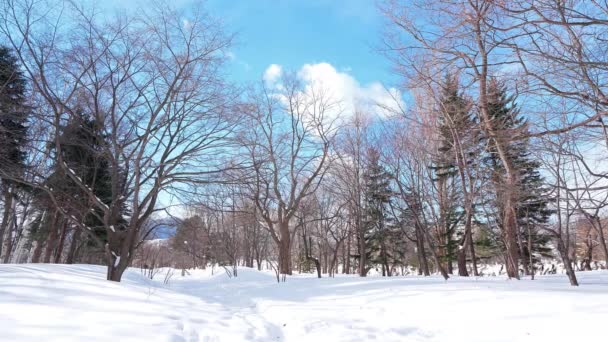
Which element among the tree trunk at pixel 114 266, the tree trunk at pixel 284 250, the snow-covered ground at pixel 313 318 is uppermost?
the tree trunk at pixel 284 250

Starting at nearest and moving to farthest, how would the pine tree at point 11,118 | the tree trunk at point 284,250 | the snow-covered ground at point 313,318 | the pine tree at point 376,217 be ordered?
the snow-covered ground at point 313,318 → the pine tree at point 11,118 → the tree trunk at point 284,250 → the pine tree at point 376,217

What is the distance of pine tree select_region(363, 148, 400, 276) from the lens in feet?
64.4

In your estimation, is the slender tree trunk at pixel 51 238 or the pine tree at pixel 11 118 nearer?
the pine tree at pixel 11 118

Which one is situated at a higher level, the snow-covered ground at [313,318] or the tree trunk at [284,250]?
the tree trunk at [284,250]

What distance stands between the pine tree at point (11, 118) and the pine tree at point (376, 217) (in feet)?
45.8

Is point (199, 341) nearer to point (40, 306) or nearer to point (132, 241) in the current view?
point (40, 306)

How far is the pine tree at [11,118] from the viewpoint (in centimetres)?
870

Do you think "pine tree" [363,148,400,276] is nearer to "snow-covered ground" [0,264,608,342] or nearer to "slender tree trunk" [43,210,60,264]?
"snow-covered ground" [0,264,608,342]

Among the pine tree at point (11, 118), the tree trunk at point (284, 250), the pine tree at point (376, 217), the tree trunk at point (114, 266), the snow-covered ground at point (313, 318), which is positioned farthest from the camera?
the pine tree at point (376, 217)

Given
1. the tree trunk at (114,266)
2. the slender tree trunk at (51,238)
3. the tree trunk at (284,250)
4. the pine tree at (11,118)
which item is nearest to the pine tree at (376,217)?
the tree trunk at (284,250)

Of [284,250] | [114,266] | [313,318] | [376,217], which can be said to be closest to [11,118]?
[114,266]

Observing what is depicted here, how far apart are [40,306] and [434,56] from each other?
6.37 metres

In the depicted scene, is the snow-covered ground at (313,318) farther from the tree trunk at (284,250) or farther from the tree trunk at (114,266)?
the tree trunk at (284,250)

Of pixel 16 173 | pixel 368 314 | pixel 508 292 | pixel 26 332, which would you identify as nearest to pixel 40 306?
pixel 26 332
